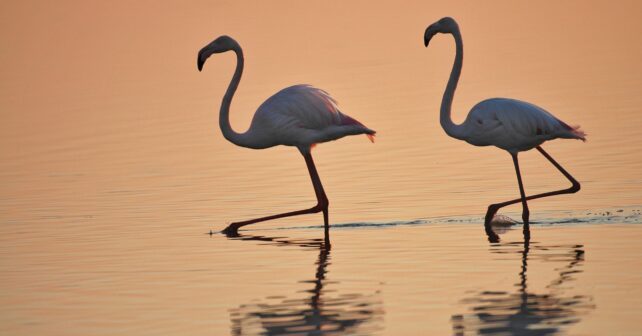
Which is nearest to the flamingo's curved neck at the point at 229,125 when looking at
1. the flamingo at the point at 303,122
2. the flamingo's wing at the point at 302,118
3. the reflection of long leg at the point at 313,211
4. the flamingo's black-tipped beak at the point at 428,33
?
the flamingo at the point at 303,122

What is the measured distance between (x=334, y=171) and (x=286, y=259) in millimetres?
6094

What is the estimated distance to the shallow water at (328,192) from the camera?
10.2 meters

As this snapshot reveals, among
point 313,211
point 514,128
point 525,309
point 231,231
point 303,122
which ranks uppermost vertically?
point 303,122

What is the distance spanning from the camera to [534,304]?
9867mm

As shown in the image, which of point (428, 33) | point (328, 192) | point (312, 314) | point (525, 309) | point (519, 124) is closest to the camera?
point (525, 309)

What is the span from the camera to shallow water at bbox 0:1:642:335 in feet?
33.3

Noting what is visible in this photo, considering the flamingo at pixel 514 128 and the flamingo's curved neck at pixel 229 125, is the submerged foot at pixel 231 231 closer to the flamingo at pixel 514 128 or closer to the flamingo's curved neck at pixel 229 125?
the flamingo's curved neck at pixel 229 125

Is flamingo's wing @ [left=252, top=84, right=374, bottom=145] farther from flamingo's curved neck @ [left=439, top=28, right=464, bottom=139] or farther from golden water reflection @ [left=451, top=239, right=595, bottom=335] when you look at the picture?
golden water reflection @ [left=451, top=239, right=595, bottom=335]

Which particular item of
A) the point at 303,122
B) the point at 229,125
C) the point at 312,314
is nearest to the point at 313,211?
the point at 303,122

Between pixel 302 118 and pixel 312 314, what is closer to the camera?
pixel 312 314

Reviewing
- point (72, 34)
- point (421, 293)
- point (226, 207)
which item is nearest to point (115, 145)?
point (226, 207)

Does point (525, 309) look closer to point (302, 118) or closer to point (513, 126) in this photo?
point (513, 126)

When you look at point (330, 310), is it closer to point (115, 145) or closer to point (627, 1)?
point (115, 145)

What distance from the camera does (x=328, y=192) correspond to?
16797 mm
